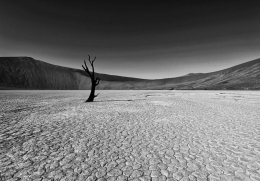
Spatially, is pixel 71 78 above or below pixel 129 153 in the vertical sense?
above

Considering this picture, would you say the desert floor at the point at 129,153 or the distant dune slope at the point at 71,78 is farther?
the distant dune slope at the point at 71,78

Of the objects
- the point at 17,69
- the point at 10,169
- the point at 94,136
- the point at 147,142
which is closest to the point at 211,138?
the point at 147,142

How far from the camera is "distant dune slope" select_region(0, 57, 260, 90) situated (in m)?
97.9

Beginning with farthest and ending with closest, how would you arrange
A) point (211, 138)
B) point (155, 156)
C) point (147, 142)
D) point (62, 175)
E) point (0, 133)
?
point (0, 133) < point (211, 138) < point (147, 142) < point (155, 156) < point (62, 175)

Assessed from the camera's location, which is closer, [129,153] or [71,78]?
[129,153]

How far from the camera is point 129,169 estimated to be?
3688mm

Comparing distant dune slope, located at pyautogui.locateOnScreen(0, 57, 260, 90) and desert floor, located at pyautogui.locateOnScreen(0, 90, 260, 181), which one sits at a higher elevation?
distant dune slope, located at pyautogui.locateOnScreen(0, 57, 260, 90)

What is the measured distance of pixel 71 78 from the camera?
141m

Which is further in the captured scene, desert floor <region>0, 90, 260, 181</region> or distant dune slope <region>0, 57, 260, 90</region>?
distant dune slope <region>0, 57, 260, 90</region>

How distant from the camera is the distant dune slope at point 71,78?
97.9 m

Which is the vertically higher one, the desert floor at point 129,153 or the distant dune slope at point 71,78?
the distant dune slope at point 71,78

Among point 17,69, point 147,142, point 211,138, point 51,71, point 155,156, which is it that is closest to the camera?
point 155,156

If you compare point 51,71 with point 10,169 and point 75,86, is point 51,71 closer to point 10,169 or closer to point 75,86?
point 75,86

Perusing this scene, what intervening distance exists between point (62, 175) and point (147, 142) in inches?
120
